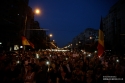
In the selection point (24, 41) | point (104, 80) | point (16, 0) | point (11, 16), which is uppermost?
point (16, 0)

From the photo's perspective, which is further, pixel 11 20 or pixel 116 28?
pixel 116 28

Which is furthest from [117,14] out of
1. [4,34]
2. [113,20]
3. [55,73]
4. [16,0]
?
[55,73]

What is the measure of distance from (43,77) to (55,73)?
6.32 ft

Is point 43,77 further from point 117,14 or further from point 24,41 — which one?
point 117,14

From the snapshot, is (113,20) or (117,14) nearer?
(117,14)

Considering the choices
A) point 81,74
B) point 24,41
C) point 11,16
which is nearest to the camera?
point 81,74

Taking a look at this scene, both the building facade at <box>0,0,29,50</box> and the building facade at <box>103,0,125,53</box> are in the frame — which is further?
the building facade at <box>103,0,125,53</box>

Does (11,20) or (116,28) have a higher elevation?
(11,20)

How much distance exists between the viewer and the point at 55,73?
11.5 m

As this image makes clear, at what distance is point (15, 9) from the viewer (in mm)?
60531

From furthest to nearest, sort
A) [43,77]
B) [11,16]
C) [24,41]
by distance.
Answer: [11,16] < [24,41] < [43,77]

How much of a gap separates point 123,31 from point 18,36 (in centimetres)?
3664

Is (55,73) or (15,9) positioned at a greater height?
(15,9)

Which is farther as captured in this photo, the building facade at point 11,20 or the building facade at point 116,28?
the building facade at point 116,28
